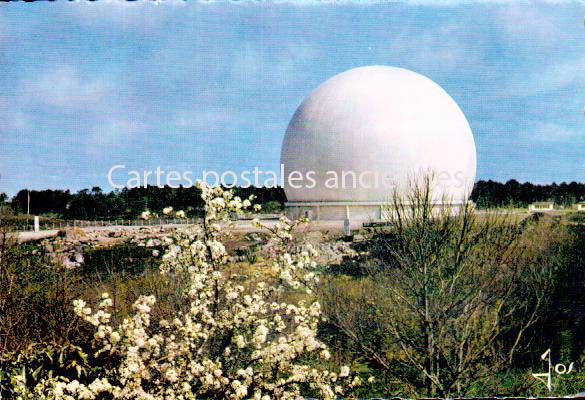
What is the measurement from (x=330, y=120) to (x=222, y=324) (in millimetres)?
12808

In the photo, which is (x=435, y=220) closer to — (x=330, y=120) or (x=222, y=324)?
(x=222, y=324)

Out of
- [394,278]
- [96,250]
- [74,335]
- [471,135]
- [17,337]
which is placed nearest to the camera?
[17,337]

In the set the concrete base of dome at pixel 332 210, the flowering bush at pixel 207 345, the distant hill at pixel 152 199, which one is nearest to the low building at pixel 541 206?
the distant hill at pixel 152 199

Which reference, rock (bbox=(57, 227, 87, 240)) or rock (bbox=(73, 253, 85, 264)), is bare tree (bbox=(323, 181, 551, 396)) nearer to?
rock (bbox=(73, 253, 85, 264))

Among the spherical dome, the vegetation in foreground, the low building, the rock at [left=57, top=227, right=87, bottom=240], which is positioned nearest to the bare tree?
the vegetation in foreground

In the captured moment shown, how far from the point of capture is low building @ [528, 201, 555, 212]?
11.1m

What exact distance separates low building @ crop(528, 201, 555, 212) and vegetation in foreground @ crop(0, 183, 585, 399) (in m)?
1.61

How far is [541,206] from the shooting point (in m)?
11.4

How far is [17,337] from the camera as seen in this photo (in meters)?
5.99

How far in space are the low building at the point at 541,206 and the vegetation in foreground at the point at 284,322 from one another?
5.29ft

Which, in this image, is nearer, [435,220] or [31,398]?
[31,398]

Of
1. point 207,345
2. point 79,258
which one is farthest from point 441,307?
point 79,258

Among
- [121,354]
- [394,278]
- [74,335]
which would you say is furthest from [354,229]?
[121,354]

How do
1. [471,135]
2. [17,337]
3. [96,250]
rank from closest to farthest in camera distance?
[17,337]
[96,250]
[471,135]
